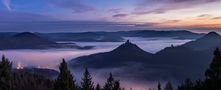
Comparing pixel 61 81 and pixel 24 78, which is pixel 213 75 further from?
pixel 24 78

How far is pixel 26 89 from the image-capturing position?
15688cm

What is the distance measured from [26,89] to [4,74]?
10633 centimetres

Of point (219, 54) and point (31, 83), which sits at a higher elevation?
point (219, 54)

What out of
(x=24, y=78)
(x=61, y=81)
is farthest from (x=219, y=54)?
(x=24, y=78)

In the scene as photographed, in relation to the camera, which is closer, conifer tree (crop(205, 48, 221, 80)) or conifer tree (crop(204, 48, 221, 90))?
conifer tree (crop(204, 48, 221, 90))

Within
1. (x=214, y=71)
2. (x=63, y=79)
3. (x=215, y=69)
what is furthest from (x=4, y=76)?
(x=215, y=69)

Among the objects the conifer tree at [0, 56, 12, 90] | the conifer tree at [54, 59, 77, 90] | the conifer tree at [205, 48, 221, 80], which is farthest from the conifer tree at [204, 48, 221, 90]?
the conifer tree at [0, 56, 12, 90]

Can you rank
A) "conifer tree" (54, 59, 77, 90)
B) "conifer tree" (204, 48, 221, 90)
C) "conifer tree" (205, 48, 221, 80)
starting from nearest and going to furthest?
"conifer tree" (54, 59, 77, 90) → "conifer tree" (204, 48, 221, 90) → "conifer tree" (205, 48, 221, 80)

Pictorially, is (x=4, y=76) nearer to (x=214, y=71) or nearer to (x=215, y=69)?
(x=214, y=71)

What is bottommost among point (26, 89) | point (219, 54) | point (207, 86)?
point (26, 89)

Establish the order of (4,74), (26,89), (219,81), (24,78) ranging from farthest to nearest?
(24,78), (26,89), (4,74), (219,81)

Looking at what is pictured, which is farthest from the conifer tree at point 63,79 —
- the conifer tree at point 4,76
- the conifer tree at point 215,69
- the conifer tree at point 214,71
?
the conifer tree at point 215,69

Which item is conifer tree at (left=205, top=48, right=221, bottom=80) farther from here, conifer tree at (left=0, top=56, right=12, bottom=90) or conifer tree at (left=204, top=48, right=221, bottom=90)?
conifer tree at (left=0, top=56, right=12, bottom=90)

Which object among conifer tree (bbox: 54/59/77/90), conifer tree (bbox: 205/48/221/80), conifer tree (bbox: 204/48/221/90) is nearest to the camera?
conifer tree (bbox: 54/59/77/90)
